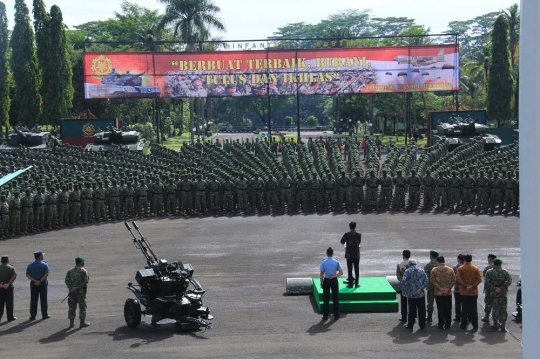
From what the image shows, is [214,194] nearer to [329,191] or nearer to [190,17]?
[329,191]

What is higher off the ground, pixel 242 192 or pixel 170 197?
pixel 242 192

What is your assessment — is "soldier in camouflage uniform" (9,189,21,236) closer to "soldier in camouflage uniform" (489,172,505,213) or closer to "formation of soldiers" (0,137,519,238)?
"formation of soldiers" (0,137,519,238)

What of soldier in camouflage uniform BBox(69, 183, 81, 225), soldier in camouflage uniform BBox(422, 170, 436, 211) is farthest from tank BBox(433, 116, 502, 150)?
soldier in camouflage uniform BBox(69, 183, 81, 225)

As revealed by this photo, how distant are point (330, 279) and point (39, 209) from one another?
1080cm

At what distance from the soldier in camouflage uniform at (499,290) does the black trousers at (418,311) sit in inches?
34.5

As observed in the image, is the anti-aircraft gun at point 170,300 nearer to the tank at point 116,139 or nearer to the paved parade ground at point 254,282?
the paved parade ground at point 254,282

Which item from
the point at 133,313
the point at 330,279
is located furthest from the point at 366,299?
the point at 133,313

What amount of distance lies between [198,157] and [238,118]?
7245 cm

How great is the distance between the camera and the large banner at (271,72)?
43.0m

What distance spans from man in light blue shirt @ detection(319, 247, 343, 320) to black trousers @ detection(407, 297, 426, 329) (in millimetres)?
1046

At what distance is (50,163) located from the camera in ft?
91.0

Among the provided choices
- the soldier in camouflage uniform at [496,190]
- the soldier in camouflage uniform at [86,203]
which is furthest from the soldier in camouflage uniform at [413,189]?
the soldier in camouflage uniform at [86,203]

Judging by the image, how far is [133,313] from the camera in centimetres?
1123

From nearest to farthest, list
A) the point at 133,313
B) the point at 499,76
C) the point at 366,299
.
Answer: the point at 133,313 → the point at 366,299 → the point at 499,76
